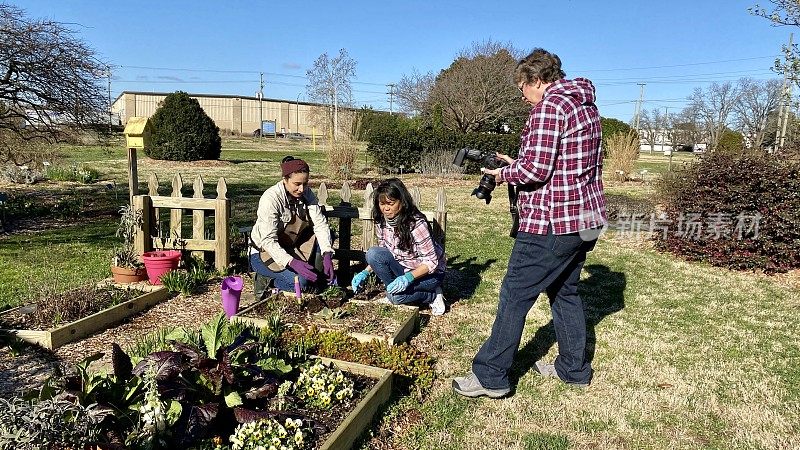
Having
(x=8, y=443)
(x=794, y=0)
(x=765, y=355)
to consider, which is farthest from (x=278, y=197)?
(x=794, y=0)

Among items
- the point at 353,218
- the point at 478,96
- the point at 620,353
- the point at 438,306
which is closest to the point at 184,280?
the point at 353,218

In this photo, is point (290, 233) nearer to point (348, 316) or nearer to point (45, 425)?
point (348, 316)

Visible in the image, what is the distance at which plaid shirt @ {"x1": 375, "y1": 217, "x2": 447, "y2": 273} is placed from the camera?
Result: 15.7 feet

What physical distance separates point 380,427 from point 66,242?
5.75 metres

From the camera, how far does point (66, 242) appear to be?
7.18m

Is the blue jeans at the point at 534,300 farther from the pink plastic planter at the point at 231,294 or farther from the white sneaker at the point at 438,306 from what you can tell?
the pink plastic planter at the point at 231,294

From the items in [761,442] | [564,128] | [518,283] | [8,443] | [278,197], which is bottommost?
[761,442]

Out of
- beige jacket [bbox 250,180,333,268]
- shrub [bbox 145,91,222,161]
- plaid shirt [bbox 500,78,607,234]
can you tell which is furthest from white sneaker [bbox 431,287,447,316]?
shrub [bbox 145,91,222,161]

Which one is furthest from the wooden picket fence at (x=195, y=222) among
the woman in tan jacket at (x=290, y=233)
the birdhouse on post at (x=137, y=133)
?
the woman in tan jacket at (x=290, y=233)

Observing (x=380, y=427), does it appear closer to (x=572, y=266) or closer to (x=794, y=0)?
(x=572, y=266)

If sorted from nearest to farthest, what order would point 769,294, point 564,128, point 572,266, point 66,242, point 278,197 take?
point 564,128 < point 572,266 < point 278,197 < point 769,294 < point 66,242

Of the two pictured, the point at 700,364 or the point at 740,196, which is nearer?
the point at 700,364

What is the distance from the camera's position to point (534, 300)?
3.40m

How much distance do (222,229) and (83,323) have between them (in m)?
1.82
